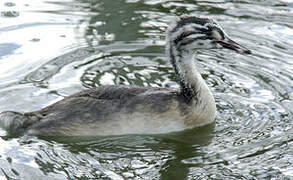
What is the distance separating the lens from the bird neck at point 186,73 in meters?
9.48

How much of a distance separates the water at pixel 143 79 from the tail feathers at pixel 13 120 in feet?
0.47

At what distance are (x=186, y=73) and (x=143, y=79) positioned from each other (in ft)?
4.15

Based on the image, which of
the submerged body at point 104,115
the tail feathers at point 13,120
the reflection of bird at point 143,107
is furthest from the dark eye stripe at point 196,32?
the tail feathers at point 13,120

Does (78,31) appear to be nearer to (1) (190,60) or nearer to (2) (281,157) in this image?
(1) (190,60)

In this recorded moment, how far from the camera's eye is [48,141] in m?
8.97

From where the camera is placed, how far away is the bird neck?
9477 millimetres

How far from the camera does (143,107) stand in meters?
9.08

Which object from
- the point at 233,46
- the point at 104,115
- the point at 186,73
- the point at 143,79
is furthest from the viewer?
the point at 143,79

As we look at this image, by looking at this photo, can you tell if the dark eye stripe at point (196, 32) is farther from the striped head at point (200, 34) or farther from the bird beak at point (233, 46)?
the bird beak at point (233, 46)

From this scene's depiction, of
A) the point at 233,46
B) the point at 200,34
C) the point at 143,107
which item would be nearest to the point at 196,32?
the point at 200,34

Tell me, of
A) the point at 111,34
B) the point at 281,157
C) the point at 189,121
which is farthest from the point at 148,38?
the point at 281,157

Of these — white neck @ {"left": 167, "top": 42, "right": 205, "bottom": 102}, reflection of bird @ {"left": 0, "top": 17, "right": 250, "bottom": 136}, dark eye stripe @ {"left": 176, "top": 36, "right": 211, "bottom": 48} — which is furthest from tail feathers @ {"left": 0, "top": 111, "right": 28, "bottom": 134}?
dark eye stripe @ {"left": 176, "top": 36, "right": 211, "bottom": 48}

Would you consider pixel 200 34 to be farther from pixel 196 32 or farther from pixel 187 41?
pixel 187 41

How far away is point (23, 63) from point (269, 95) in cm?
382
